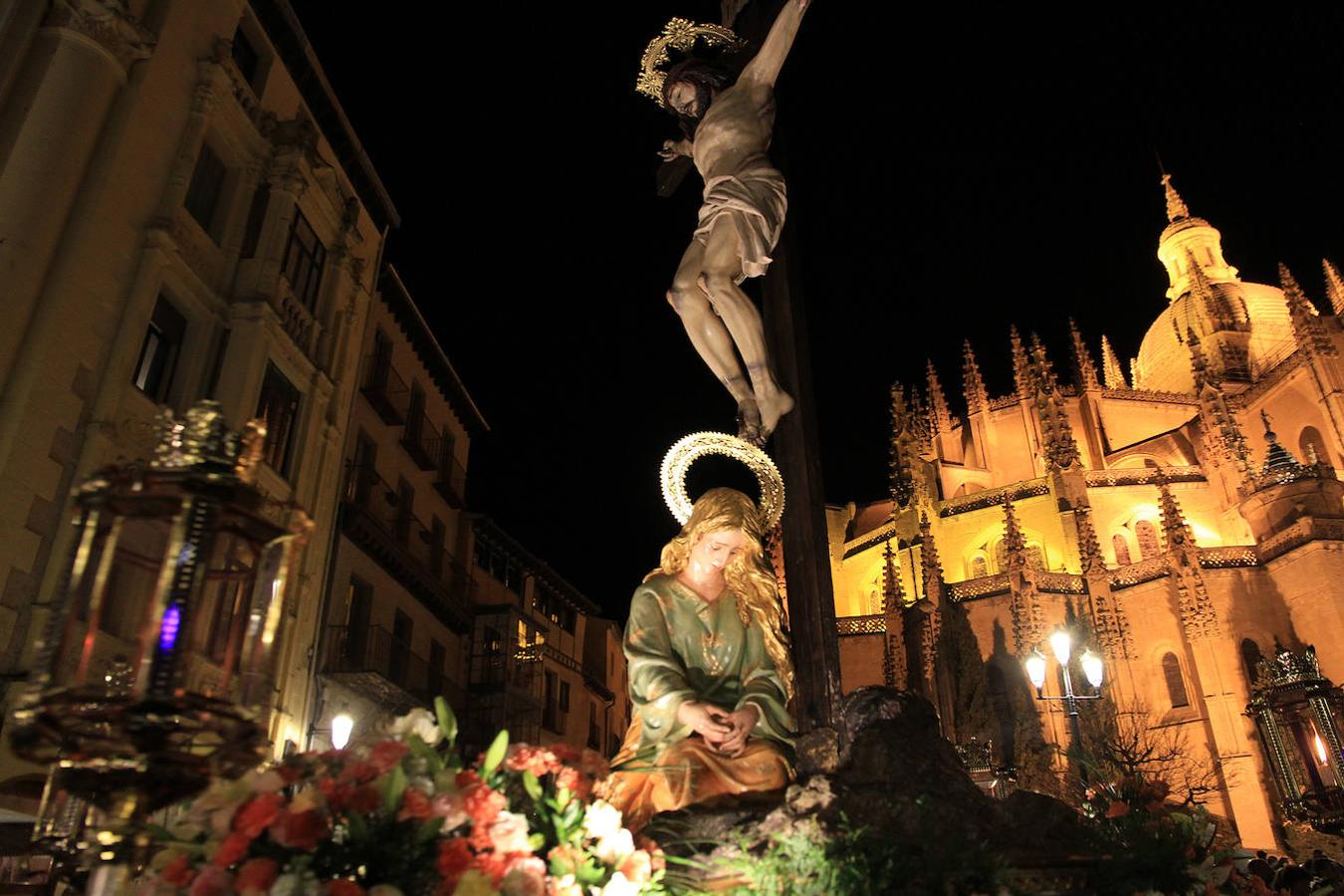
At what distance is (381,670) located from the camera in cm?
2044

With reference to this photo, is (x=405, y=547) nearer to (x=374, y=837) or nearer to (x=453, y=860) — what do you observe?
(x=374, y=837)

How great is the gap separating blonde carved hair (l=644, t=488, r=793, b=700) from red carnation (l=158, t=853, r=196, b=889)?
248 cm

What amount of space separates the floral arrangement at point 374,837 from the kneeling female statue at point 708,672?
3.60ft

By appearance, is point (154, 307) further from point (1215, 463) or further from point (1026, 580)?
point (1215, 463)

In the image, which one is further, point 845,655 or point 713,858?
point 845,655

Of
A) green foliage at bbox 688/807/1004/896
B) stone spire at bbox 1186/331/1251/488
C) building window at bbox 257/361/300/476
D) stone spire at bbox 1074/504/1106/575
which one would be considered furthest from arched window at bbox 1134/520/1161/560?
green foliage at bbox 688/807/1004/896

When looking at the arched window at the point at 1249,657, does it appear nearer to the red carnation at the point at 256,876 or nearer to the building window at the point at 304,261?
the building window at the point at 304,261

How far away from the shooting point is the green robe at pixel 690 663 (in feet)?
13.2

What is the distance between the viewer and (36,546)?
39.5 feet

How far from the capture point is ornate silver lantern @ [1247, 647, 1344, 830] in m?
22.2

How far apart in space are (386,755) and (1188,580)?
1492 inches

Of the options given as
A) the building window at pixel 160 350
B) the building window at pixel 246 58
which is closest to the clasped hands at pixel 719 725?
the building window at pixel 160 350

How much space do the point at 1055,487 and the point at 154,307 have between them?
3694 centimetres

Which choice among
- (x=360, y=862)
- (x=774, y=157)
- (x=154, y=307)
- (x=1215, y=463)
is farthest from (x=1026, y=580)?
(x=360, y=862)
